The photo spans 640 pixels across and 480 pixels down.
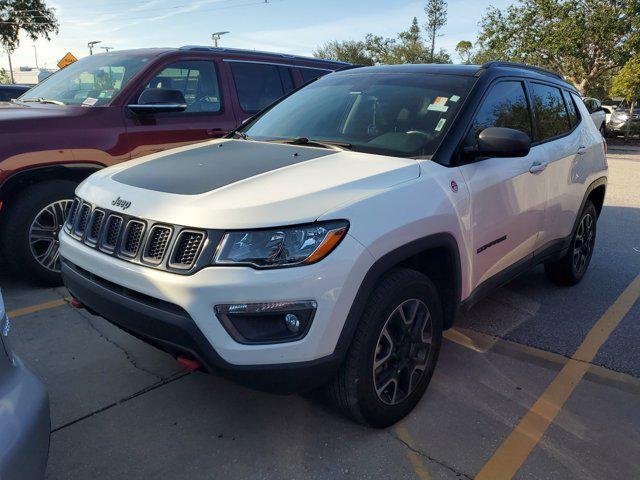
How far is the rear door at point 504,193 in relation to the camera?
298 centimetres

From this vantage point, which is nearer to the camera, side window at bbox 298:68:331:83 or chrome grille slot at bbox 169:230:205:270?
chrome grille slot at bbox 169:230:205:270

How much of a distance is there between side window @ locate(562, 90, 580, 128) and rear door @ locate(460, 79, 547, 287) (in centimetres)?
86

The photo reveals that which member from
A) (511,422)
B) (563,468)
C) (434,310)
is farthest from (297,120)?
(563,468)

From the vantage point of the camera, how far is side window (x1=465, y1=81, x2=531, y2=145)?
3.16m

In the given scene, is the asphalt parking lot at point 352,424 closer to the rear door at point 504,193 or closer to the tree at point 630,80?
the rear door at point 504,193

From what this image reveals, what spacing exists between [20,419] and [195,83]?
4159 mm

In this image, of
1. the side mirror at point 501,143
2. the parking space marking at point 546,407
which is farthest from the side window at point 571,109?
the side mirror at point 501,143

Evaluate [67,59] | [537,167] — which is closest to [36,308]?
[537,167]

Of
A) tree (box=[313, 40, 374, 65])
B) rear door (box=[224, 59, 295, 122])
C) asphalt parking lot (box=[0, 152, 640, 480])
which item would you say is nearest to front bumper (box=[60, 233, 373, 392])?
asphalt parking lot (box=[0, 152, 640, 480])

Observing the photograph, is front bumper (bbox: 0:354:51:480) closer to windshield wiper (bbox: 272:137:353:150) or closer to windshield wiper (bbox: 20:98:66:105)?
windshield wiper (bbox: 272:137:353:150)

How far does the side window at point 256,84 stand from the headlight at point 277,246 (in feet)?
12.0

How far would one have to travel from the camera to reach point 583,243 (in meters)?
4.74

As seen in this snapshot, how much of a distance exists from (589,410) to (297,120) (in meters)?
2.45

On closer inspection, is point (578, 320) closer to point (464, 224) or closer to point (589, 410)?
point (589, 410)
